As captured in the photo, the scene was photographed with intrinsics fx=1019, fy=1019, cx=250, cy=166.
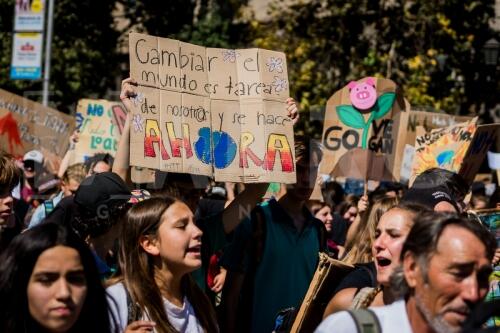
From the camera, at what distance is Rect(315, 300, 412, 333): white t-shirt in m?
3.13

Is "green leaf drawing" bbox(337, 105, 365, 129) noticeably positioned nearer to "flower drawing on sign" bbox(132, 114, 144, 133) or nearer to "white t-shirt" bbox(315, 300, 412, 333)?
"flower drawing on sign" bbox(132, 114, 144, 133)

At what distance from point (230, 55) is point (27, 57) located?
566 inches

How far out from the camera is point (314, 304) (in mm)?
4453

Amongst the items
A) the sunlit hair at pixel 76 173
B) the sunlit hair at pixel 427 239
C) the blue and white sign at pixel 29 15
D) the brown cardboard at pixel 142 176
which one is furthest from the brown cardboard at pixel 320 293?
the blue and white sign at pixel 29 15

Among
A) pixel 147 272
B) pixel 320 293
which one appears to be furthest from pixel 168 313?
pixel 320 293

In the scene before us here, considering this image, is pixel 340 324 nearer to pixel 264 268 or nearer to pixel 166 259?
pixel 166 259

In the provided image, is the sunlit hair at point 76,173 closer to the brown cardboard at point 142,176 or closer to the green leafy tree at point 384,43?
the brown cardboard at point 142,176

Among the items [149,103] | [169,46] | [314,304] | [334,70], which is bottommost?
[314,304]

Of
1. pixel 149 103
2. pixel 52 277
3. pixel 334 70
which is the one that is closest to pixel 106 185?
pixel 149 103

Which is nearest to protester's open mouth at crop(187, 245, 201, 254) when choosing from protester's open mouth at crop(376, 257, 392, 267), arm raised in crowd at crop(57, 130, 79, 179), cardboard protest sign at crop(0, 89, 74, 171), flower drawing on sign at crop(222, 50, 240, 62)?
protester's open mouth at crop(376, 257, 392, 267)

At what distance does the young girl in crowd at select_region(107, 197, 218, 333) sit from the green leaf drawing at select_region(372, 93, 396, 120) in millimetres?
3959

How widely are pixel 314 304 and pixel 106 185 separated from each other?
1.14m

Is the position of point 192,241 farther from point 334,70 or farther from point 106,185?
point 334,70

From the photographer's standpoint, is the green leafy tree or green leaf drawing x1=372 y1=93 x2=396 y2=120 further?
the green leafy tree
